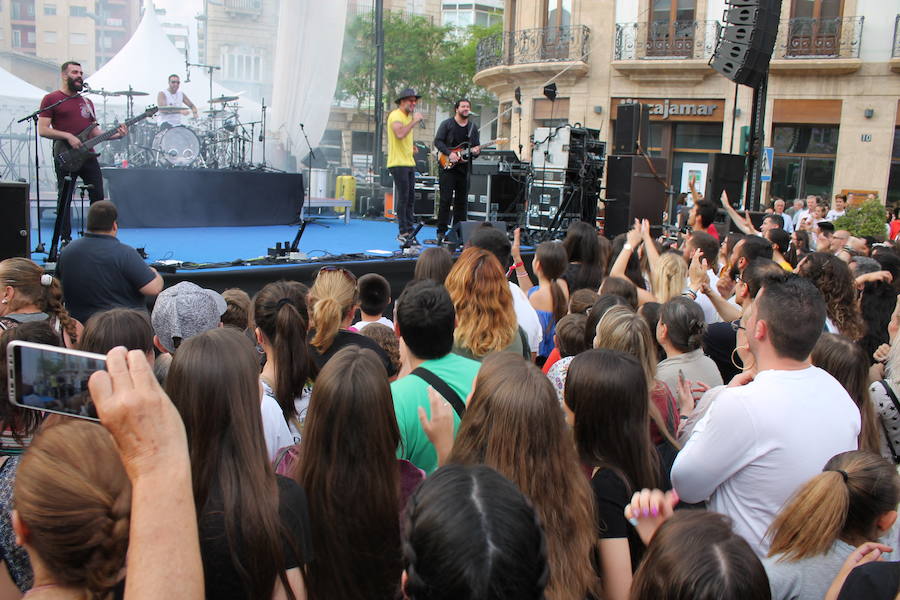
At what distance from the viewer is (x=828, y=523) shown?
1.87 m

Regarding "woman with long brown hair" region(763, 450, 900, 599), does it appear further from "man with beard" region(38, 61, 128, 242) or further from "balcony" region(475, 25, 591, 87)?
"balcony" region(475, 25, 591, 87)

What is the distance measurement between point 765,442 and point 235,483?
1.54 metres

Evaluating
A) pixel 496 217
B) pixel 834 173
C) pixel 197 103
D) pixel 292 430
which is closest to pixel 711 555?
pixel 292 430

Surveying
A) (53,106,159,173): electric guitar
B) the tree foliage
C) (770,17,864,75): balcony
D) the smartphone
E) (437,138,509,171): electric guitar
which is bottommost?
the smartphone

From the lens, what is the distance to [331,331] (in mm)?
3389

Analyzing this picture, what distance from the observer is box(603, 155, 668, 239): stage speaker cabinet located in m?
10.4

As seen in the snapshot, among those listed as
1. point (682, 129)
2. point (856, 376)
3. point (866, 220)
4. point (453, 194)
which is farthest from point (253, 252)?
point (682, 129)

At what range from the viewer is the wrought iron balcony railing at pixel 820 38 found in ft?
70.1

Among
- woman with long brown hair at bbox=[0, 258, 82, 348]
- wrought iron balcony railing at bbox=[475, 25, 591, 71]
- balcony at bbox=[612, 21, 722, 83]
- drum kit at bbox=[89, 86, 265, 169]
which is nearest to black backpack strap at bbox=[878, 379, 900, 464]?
woman with long brown hair at bbox=[0, 258, 82, 348]

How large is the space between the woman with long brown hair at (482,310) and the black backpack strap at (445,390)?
856mm

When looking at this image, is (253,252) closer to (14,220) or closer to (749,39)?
(14,220)

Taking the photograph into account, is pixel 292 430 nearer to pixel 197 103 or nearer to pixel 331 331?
pixel 331 331

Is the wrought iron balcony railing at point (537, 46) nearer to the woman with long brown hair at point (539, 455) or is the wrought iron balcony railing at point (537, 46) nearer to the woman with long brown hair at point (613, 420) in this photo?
the woman with long brown hair at point (613, 420)

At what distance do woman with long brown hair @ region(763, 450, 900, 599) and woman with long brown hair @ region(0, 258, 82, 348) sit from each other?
9.93 feet
